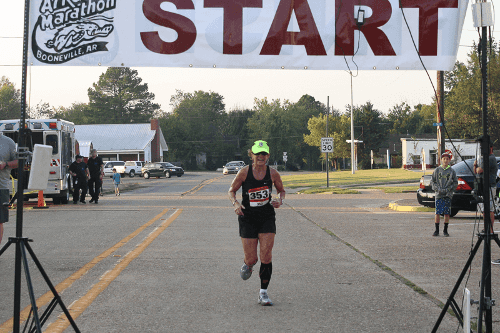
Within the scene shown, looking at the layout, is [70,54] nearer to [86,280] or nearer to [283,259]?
[86,280]

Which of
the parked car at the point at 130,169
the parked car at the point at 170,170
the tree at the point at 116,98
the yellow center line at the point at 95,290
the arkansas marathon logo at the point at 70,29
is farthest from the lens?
the tree at the point at 116,98

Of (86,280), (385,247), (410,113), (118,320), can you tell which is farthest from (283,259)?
(410,113)

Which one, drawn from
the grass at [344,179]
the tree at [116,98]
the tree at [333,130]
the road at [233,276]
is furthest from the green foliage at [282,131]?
the road at [233,276]

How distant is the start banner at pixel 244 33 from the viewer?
22.8 ft

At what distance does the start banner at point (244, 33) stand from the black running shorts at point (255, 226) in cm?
198

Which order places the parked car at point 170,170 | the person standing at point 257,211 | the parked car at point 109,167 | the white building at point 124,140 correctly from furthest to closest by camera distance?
the white building at point 124,140
the parked car at point 170,170
the parked car at point 109,167
the person standing at point 257,211

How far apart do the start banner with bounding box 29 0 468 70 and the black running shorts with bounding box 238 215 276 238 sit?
198 cm

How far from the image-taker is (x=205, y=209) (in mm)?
19703

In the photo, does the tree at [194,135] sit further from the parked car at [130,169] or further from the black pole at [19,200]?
the black pole at [19,200]

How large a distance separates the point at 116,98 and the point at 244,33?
400 feet

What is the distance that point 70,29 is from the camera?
6938 mm

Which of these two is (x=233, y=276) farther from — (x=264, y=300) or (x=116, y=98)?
(x=116, y=98)

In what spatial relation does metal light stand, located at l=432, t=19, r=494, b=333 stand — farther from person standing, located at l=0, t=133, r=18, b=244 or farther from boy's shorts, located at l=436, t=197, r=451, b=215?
boy's shorts, located at l=436, t=197, r=451, b=215

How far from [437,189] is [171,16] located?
781 cm
